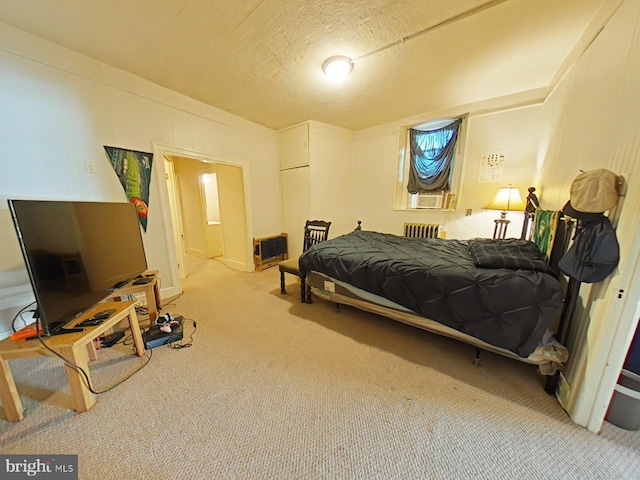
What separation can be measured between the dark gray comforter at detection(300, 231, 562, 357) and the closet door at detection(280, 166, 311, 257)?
181 cm

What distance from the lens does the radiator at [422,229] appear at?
3.57 meters

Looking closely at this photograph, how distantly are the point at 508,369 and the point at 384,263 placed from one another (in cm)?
118

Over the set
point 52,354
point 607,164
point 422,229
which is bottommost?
point 52,354

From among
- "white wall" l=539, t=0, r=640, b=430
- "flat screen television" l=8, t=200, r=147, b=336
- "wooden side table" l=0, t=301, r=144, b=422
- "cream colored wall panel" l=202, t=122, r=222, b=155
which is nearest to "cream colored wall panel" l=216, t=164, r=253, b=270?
"cream colored wall panel" l=202, t=122, r=222, b=155

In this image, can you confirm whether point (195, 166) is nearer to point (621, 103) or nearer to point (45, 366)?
point (45, 366)

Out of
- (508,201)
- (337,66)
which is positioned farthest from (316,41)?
(508,201)

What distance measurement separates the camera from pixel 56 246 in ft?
4.19

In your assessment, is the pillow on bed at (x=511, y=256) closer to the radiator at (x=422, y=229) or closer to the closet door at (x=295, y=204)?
the radiator at (x=422, y=229)

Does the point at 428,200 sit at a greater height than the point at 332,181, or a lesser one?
lesser

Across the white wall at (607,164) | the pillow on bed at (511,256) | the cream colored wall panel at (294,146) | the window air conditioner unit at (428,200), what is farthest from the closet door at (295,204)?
the white wall at (607,164)

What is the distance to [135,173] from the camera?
8.00 feet

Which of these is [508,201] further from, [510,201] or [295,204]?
[295,204]

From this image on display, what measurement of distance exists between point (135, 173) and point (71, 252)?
1.45 m

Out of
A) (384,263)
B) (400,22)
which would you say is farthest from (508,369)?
(400,22)
